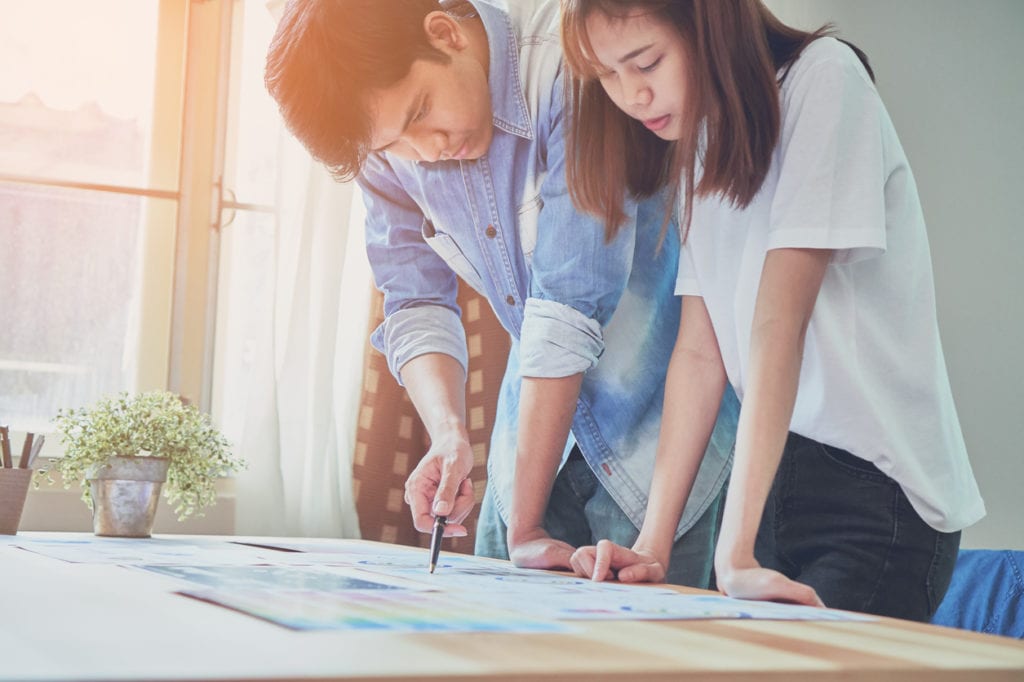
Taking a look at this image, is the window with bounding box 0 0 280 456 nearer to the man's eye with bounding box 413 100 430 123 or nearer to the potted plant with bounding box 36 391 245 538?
the potted plant with bounding box 36 391 245 538

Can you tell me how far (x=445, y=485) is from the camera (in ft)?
4.37

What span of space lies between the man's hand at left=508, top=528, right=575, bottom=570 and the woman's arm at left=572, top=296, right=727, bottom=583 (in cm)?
9

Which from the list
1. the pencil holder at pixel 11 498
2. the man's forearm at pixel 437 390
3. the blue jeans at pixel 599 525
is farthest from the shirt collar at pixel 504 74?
the pencil holder at pixel 11 498

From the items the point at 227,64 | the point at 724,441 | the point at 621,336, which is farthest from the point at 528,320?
the point at 227,64

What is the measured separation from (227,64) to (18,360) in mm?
877

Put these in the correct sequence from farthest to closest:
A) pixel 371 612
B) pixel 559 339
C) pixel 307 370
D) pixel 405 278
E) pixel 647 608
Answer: pixel 307 370
pixel 405 278
pixel 559 339
pixel 647 608
pixel 371 612

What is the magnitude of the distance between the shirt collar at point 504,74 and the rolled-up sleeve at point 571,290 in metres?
0.15

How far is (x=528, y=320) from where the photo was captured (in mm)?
1338

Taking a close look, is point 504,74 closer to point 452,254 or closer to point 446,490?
point 452,254

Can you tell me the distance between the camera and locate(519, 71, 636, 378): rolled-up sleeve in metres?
1.31

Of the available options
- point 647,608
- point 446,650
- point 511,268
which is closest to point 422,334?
point 511,268

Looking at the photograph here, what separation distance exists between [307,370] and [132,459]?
1020 millimetres

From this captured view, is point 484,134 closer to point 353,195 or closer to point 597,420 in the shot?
point 597,420

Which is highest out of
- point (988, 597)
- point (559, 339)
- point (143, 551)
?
point (559, 339)
